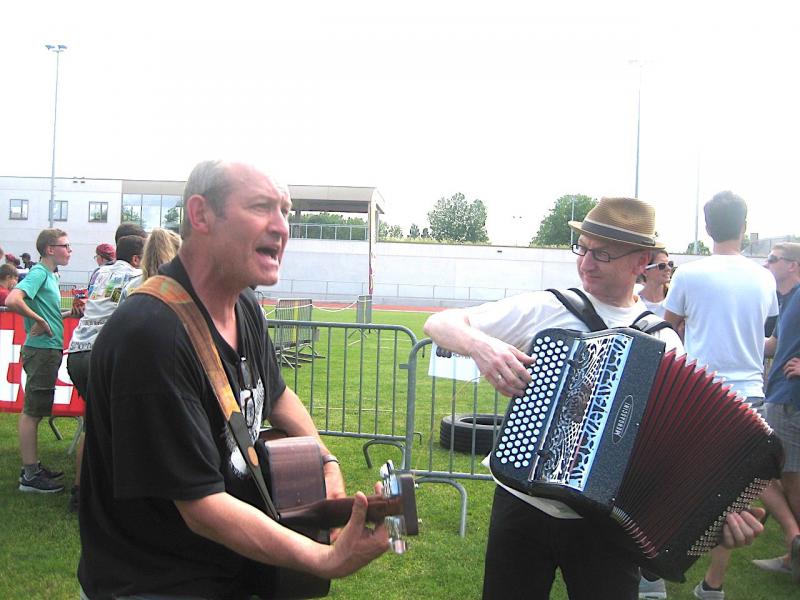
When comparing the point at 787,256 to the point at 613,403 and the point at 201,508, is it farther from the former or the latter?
the point at 201,508

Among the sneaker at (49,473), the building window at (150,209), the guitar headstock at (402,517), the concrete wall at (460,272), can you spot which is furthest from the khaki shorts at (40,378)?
the concrete wall at (460,272)

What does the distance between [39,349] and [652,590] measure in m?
5.40

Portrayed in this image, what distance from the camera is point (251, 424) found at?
2.15 metres

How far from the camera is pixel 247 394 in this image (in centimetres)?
212

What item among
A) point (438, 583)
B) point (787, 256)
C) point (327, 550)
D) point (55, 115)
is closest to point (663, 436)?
point (327, 550)

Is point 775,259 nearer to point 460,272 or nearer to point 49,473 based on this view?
point 49,473

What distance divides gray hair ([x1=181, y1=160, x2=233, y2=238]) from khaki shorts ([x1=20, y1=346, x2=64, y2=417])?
17.0 ft

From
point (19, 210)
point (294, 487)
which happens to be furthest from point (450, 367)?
point (19, 210)

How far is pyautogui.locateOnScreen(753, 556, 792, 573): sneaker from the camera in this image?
17.4ft

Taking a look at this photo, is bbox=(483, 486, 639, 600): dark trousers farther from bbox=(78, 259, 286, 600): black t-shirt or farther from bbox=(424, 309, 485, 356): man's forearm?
bbox=(78, 259, 286, 600): black t-shirt

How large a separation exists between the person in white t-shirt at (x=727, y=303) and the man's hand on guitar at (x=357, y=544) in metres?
3.43

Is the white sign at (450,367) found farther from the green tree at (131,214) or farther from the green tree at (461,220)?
the green tree at (461,220)

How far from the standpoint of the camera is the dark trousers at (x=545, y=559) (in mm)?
2725

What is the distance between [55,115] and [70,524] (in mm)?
39485
